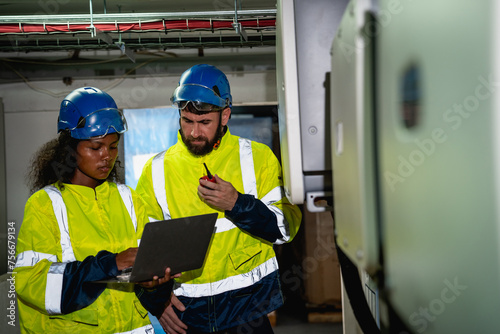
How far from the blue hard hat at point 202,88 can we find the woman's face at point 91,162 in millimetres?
374

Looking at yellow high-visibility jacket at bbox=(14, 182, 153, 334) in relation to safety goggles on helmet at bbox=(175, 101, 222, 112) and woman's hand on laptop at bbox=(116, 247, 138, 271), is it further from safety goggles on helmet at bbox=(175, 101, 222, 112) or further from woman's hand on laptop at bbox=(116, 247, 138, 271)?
safety goggles on helmet at bbox=(175, 101, 222, 112)

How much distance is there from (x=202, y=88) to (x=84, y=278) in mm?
878

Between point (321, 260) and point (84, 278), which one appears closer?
point (84, 278)

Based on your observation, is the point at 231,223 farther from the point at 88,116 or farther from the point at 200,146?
the point at 88,116

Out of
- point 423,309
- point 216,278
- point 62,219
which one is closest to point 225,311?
point 216,278

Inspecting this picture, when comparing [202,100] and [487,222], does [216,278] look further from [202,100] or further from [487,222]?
[487,222]

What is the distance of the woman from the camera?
1.41 m

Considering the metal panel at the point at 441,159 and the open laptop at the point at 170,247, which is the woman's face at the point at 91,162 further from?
the metal panel at the point at 441,159

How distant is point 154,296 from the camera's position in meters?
1.65

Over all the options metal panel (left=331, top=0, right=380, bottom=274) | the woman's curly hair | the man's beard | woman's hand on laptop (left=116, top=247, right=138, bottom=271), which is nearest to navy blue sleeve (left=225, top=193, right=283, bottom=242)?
the man's beard

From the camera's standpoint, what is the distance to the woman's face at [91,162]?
163 centimetres

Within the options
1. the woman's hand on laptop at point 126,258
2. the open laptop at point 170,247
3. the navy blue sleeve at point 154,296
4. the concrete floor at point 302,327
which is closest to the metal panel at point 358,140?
the open laptop at point 170,247

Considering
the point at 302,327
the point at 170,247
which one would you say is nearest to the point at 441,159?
the point at 170,247

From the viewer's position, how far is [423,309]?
1.99ft
